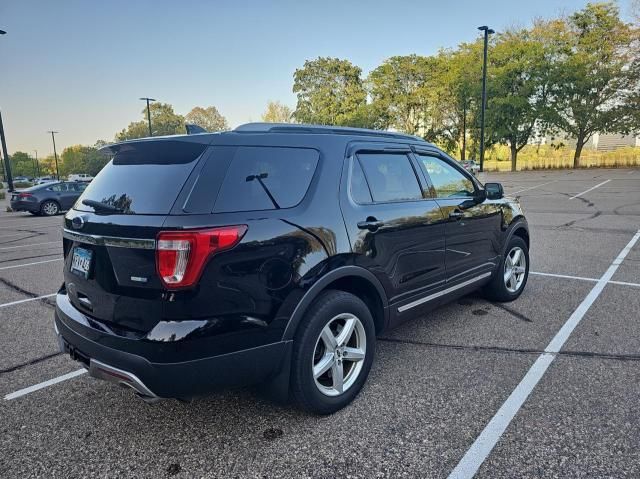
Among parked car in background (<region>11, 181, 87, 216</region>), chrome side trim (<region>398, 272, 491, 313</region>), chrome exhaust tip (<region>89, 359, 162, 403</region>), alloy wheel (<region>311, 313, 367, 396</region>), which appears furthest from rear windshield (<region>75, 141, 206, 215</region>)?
parked car in background (<region>11, 181, 87, 216</region>)

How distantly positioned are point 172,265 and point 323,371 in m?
1.19

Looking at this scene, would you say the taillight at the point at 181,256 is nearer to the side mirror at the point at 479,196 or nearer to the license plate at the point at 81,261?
the license plate at the point at 81,261

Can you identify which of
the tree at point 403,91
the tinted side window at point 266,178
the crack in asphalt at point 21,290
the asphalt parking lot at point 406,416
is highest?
the tree at point 403,91

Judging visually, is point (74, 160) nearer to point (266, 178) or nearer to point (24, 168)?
point (24, 168)

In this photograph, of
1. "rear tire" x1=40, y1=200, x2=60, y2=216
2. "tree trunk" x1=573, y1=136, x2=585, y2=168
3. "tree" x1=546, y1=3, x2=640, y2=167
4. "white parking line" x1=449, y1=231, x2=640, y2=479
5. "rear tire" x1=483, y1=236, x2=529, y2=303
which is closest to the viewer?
"white parking line" x1=449, y1=231, x2=640, y2=479

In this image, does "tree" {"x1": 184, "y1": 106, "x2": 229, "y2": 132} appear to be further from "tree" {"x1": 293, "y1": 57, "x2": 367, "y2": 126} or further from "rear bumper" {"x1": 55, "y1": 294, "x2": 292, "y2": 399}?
"rear bumper" {"x1": 55, "y1": 294, "x2": 292, "y2": 399}

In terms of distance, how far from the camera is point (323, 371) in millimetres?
2756

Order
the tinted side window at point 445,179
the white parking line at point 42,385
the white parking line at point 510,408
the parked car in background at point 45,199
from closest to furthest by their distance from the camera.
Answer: the white parking line at point 510,408 → the white parking line at point 42,385 → the tinted side window at point 445,179 → the parked car in background at point 45,199

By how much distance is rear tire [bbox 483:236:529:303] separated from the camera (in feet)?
15.5

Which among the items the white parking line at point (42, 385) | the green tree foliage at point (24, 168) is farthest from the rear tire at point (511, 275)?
the green tree foliage at point (24, 168)

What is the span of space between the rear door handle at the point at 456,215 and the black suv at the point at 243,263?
564 mm

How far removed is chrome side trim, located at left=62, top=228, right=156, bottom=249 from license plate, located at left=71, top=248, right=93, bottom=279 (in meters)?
0.07

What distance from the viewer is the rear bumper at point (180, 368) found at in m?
2.20

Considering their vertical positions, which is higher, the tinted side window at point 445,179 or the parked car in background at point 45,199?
the tinted side window at point 445,179
